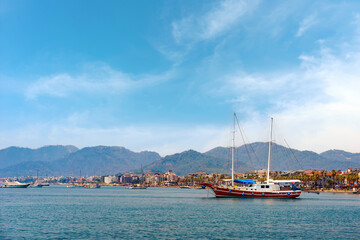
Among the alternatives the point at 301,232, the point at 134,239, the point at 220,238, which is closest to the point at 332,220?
the point at 301,232

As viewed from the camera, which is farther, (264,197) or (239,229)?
(264,197)

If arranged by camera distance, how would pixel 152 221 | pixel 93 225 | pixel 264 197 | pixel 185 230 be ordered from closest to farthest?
1. pixel 185 230
2. pixel 93 225
3. pixel 152 221
4. pixel 264 197

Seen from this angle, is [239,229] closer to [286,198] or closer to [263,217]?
[263,217]

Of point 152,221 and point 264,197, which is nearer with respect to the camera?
point 152,221

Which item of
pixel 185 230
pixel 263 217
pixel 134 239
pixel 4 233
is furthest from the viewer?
pixel 263 217

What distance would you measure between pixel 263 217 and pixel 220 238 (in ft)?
86.6

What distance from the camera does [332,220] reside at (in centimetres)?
6569

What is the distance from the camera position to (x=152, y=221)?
6216 cm

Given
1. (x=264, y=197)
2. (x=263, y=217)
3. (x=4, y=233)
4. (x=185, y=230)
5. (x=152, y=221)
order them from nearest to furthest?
(x=4, y=233) < (x=185, y=230) < (x=152, y=221) < (x=263, y=217) < (x=264, y=197)

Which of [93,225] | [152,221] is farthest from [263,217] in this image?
[93,225]

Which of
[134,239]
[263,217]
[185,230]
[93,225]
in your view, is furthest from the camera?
[263,217]

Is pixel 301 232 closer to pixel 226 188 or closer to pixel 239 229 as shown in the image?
pixel 239 229

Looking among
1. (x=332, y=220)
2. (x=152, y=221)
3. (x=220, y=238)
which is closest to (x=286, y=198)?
(x=332, y=220)

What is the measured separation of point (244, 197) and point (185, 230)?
7457 centimetres
